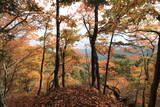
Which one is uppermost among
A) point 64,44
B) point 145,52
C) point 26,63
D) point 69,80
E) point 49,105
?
point 64,44

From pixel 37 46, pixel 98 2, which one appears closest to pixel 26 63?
pixel 37 46

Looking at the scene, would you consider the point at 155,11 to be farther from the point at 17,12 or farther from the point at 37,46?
the point at 37,46

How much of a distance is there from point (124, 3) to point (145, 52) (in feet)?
39.8

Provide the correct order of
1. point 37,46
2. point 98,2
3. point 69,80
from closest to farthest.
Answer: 1. point 98,2
2. point 37,46
3. point 69,80

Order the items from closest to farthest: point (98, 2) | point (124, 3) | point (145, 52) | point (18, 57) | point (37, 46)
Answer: point (124, 3)
point (98, 2)
point (18, 57)
point (37, 46)
point (145, 52)

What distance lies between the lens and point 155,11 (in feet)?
15.8

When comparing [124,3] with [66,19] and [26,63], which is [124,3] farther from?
[26,63]

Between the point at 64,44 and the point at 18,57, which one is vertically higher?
the point at 64,44

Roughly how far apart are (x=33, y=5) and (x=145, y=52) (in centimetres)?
1498

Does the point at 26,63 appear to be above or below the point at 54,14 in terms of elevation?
below

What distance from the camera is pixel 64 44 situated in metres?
13.0

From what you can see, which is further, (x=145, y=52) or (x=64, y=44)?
(x=145, y=52)

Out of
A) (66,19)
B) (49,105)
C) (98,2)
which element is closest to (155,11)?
(98,2)

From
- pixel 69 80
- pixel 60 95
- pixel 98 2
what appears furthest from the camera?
pixel 69 80
